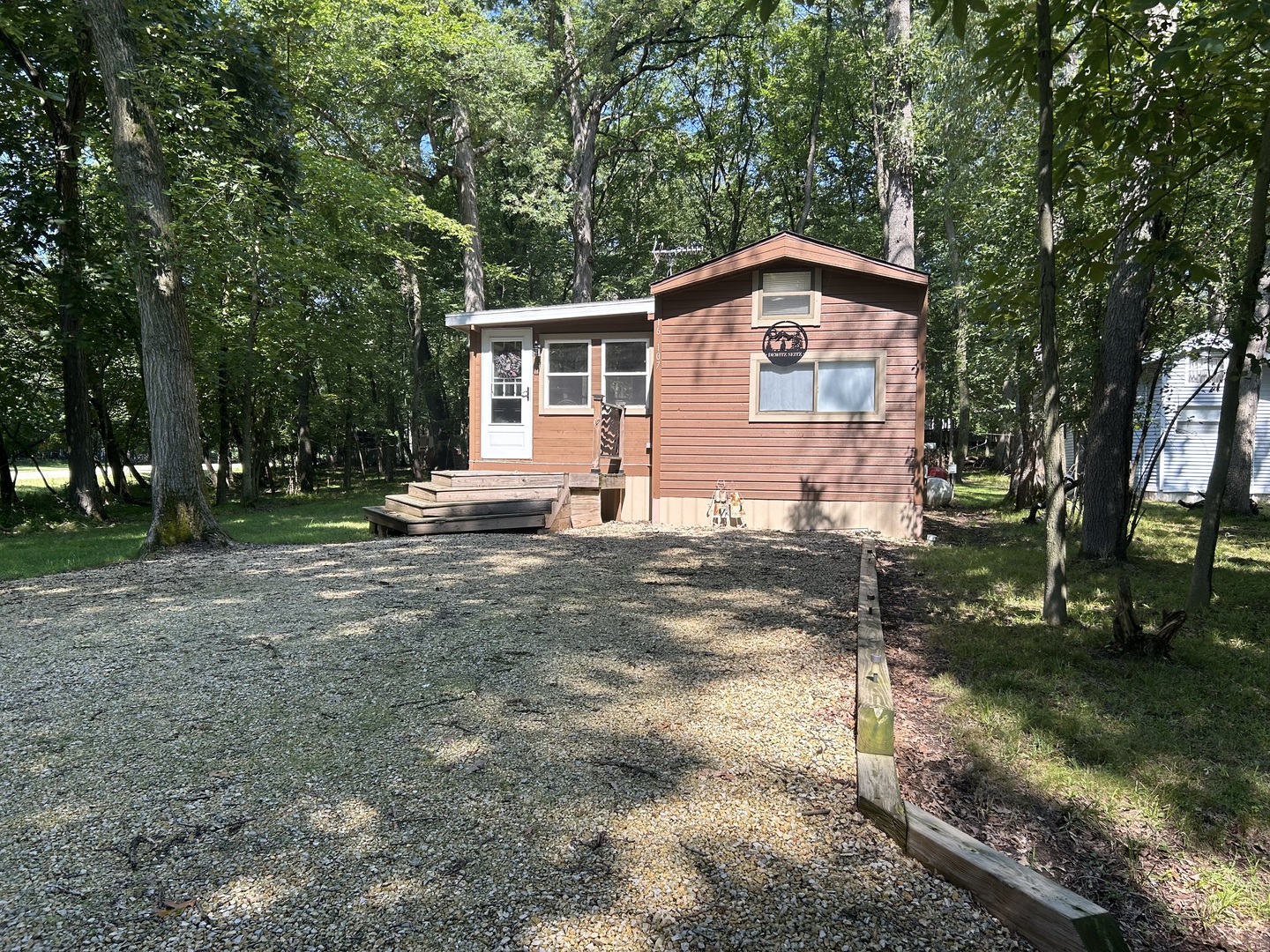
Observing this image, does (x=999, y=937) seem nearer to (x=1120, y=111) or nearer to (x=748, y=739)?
(x=748, y=739)

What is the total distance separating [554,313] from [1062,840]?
10241mm

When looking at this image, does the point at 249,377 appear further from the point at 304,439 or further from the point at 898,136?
the point at 898,136

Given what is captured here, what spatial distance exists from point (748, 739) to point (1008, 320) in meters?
4.00

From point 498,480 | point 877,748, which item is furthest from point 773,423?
point 877,748

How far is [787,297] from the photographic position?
1027cm

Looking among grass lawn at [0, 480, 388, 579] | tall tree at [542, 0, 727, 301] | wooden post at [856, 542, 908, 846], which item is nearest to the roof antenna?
tall tree at [542, 0, 727, 301]

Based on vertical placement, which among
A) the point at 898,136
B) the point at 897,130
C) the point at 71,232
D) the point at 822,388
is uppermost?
the point at 897,130

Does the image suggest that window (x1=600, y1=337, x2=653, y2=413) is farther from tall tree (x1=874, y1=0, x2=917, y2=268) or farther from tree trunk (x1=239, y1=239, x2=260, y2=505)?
tree trunk (x1=239, y1=239, x2=260, y2=505)

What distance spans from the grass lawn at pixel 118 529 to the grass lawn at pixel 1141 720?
8.18 meters

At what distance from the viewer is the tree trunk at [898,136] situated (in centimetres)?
1270

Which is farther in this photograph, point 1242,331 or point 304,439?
point 304,439

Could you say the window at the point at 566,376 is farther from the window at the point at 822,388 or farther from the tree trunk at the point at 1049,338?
the tree trunk at the point at 1049,338

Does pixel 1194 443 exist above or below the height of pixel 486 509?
above

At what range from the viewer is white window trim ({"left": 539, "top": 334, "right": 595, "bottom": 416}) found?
38.0ft
